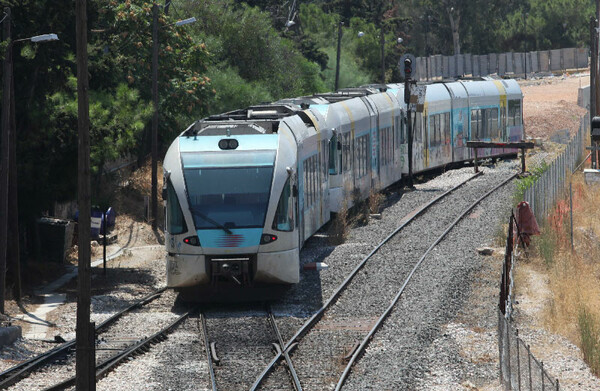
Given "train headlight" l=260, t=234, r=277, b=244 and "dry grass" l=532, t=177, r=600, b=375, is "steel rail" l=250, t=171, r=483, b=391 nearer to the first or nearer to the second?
"train headlight" l=260, t=234, r=277, b=244

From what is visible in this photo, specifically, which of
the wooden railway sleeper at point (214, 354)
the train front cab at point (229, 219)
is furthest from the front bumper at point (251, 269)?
the wooden railway sleeper at point (214, 354)

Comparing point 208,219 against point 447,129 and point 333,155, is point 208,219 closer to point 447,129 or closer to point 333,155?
point 333,155

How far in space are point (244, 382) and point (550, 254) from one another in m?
11.2

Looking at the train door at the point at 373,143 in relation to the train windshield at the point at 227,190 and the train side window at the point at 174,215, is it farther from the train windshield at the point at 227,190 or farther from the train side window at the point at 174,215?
the train side window at the point at 174,215

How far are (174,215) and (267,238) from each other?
1.68 meters

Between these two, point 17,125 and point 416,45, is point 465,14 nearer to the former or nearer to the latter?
point 416,45

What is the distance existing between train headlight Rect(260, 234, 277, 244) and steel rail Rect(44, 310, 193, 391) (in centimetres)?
191

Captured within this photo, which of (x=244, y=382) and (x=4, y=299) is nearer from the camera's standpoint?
(x=244, y=382)

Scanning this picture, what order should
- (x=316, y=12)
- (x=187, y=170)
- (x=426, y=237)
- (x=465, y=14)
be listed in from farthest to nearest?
(x=465, y=14) → (x=316, y=12) → (x=426, y=237) → (x=187, y=170)

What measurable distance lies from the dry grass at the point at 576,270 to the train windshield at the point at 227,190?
17.4 feet

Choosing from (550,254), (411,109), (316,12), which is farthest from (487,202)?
(316,12)

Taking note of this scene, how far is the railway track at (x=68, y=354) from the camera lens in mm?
15492

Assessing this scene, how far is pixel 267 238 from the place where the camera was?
19.0 m

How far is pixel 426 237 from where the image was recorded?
27.0m
